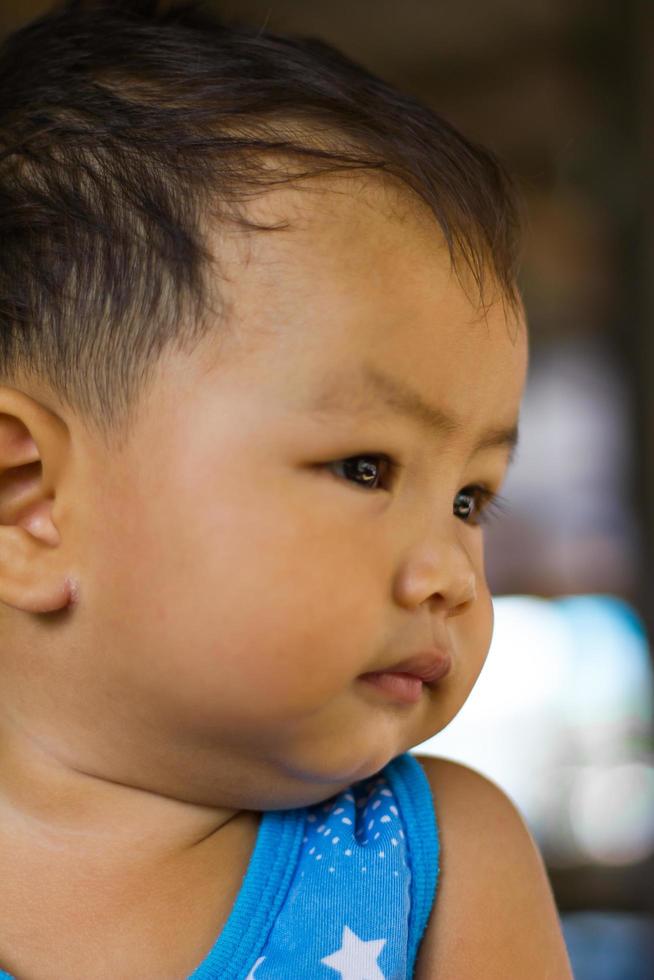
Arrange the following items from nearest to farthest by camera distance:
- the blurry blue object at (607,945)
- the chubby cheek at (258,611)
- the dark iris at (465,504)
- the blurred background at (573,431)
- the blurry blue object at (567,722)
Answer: the chubby cheek at (258,611)
the dark iris at (465,504)
the blurred background at (573,431)
the blurry blue object at (607,945)
the blurry blue object at (567,722)

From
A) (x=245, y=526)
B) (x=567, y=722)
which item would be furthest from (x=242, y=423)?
(x=567, y=722)

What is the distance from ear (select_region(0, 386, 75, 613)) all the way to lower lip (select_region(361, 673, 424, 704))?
0.19m

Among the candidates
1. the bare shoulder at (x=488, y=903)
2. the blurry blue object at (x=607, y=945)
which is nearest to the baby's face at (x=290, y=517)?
the bare shoulder at (x=488, y=903)

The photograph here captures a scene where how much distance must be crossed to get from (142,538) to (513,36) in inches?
123

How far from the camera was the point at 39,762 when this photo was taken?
0.78 m

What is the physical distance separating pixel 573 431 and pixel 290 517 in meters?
4.85

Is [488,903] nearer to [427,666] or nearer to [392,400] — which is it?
[427,666]

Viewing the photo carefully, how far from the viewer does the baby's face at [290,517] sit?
68cm

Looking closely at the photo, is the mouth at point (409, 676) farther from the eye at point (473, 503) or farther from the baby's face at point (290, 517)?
the eye at point (473, 503)

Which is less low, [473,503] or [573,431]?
[573,431]

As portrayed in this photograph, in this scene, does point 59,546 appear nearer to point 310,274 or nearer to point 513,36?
point 310,274

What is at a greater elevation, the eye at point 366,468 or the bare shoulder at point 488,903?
the eye at point 366,468

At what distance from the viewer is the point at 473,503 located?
829 mm

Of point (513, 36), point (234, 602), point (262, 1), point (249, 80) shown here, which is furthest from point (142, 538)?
point (513, 36)
